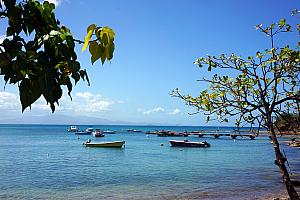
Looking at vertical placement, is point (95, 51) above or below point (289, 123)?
above

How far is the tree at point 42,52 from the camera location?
130 cm

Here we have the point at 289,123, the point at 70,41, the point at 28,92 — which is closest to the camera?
the point at 28,92

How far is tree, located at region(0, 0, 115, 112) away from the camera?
1.30 meters

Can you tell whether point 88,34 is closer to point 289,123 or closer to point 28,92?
point 28,92

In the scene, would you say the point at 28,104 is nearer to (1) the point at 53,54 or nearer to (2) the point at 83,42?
(1) the point at 53,54

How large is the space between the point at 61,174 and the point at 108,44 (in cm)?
3171

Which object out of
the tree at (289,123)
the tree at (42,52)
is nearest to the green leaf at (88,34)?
the tree at (42,52)

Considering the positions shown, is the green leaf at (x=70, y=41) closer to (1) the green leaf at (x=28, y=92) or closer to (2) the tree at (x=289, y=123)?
(1) the green leaf at (x=28, y=92)

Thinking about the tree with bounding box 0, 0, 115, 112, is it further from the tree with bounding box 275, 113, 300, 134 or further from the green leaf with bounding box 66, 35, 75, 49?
the tree with bounding box 275, 113, 300, 134

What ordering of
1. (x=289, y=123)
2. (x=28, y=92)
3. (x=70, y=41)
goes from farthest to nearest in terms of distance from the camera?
(x=289, y=123), (x=70, y=41), (x=28, y=92)

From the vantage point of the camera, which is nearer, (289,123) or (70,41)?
(70,41)

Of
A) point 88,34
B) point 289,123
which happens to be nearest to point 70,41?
point 88,34

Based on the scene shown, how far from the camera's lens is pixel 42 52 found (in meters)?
1.40

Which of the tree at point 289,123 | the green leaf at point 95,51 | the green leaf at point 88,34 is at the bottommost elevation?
the tree at point 289,123
